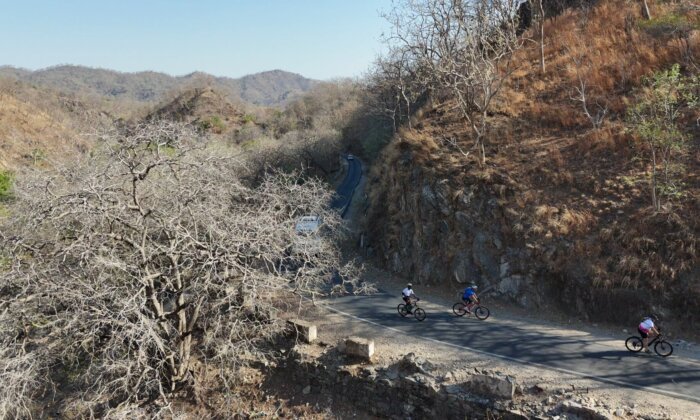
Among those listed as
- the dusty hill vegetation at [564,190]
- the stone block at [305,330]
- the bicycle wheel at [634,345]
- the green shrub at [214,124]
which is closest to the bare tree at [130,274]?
the stone block at [305,330]

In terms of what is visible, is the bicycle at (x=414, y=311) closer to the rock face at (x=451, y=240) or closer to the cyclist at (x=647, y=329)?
the rock face at (x=451, y=240)

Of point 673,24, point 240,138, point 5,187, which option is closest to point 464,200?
point 673,24

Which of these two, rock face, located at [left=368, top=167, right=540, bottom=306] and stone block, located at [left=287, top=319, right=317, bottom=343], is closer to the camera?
stone block, located at [left=287, top=319, right=317, bottom=343]

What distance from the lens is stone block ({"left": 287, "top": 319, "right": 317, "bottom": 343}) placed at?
1498cm

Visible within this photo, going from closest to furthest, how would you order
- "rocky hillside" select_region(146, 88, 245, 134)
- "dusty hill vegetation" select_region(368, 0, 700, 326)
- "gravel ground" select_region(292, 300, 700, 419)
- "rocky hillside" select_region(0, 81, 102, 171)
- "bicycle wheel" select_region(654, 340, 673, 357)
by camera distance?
1. "gravel ground" select_region(292, 300, 700, 419)
2. "bicycle wheel" select_region(654, 340, 673, 357)
3. "dusty hill vegetation" select_region(368, 0, 700, 326)
4. "rocky hillside" select_region(0, 81, 102, 171)
5. "rocky hillside" select_region(146, 88, 245, 134)

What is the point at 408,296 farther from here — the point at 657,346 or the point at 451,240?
the point at 657,346

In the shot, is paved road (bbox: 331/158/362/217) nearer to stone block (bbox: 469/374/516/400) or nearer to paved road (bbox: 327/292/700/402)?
paved road (bbox: 327/292/700/402)

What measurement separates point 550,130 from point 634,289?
34.5 ft

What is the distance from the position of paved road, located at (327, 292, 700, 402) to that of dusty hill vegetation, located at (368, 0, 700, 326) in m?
1.85

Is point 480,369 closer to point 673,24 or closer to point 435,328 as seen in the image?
point 435,328

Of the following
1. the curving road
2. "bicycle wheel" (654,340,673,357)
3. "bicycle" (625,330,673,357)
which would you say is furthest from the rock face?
"bicycle wheel" (654,340,673,357)

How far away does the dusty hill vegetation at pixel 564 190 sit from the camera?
14.2 m

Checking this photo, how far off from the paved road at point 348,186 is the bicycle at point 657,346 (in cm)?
2189

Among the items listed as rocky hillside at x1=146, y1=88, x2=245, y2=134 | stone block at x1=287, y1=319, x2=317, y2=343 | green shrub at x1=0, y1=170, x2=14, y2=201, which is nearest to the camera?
stone block at x1=287, y1=319, x2=317, y2=343
